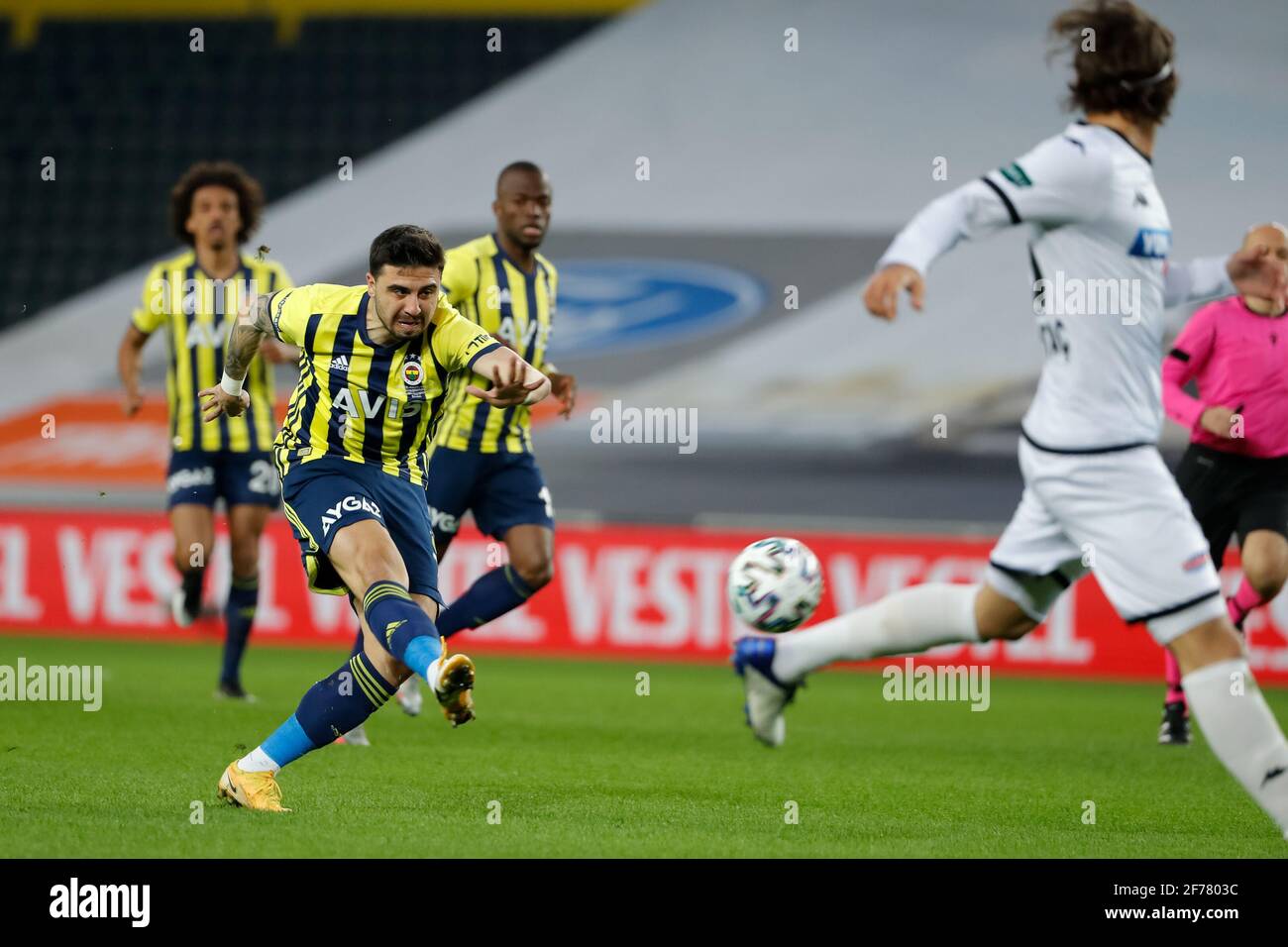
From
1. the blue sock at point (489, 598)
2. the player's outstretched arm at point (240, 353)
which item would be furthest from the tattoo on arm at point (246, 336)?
the blue sock at point (489, 598)

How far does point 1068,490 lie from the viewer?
4922 mm

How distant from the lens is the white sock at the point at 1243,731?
187 inches

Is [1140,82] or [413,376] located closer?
[1140,82]

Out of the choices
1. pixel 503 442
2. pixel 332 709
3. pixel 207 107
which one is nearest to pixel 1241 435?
pixel 503 442

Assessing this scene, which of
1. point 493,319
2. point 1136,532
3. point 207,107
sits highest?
point 207,107

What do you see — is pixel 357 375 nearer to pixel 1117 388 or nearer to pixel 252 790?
pixel 252 790

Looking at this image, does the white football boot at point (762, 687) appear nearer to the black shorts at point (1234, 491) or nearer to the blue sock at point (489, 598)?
the blue sock at point (489, 598)

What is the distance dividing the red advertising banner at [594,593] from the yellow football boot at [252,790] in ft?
21.6

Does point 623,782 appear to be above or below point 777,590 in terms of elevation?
below

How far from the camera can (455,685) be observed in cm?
486

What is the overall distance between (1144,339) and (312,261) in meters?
14.9

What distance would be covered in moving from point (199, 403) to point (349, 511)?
3795mm

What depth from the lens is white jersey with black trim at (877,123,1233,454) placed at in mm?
4758

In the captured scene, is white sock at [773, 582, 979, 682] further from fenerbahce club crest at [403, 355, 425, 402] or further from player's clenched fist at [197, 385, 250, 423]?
player's clenched fist at [197, 385, 250, 423]
